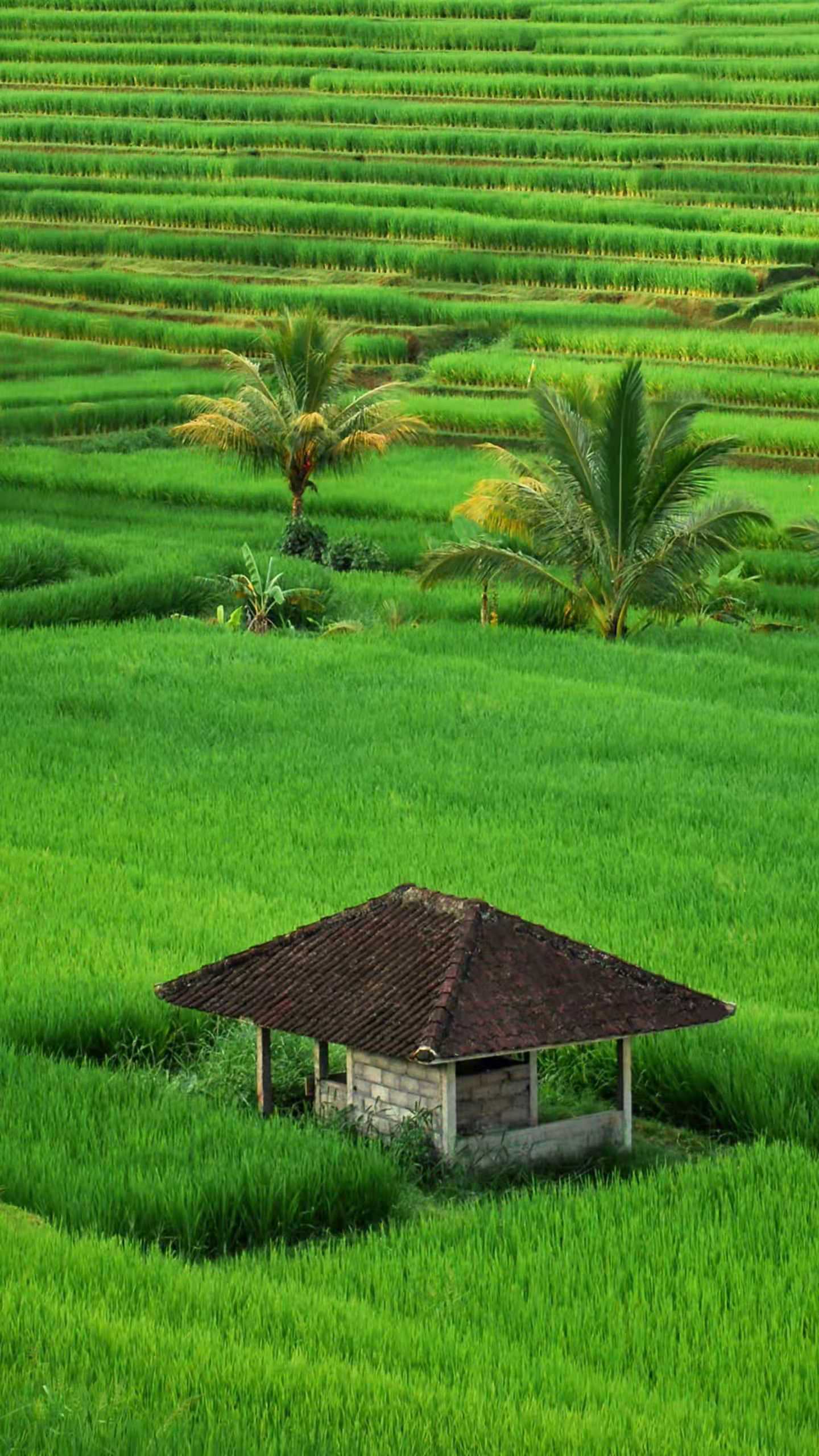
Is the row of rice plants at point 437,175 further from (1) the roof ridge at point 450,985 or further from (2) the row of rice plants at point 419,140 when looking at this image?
(1) the roof ridge at point 450,985

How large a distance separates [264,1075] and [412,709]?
6.66m

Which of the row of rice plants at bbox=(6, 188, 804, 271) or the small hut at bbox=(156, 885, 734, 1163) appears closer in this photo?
the small hut at bbox=(156, 885, 734, 1163)

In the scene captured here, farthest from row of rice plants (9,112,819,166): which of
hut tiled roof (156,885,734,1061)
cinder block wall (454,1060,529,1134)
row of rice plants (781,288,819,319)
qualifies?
cinder block wall (454,1060,529,1134)

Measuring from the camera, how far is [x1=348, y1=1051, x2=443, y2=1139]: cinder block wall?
6797mm

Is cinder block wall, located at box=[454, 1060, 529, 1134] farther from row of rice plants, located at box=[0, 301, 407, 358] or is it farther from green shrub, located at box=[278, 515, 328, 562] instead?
row of rice plants, located at box=[0, 301, 407, 358]

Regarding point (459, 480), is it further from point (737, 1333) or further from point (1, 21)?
point (1, 21)

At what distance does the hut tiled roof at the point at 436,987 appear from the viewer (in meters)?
6.71

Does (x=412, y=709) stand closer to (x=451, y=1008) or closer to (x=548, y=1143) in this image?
(x=548, y=1143)

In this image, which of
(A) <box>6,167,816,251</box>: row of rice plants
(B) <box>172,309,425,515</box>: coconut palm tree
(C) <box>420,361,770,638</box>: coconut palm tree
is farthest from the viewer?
(A) <box>6,167,816,251</box>: row of rice plants

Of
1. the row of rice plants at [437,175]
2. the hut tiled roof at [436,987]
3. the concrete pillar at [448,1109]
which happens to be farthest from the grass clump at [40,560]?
the row of rice plants at [437,175]

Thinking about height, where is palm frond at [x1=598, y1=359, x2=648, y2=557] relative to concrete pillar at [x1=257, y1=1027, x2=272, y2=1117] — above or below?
above

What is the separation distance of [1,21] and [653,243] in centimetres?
1946

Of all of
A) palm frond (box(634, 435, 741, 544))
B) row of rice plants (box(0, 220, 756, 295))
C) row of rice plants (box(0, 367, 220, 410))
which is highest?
row of rice plants (box(0, 220, 756, 295))

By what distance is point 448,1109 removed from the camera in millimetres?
6680
